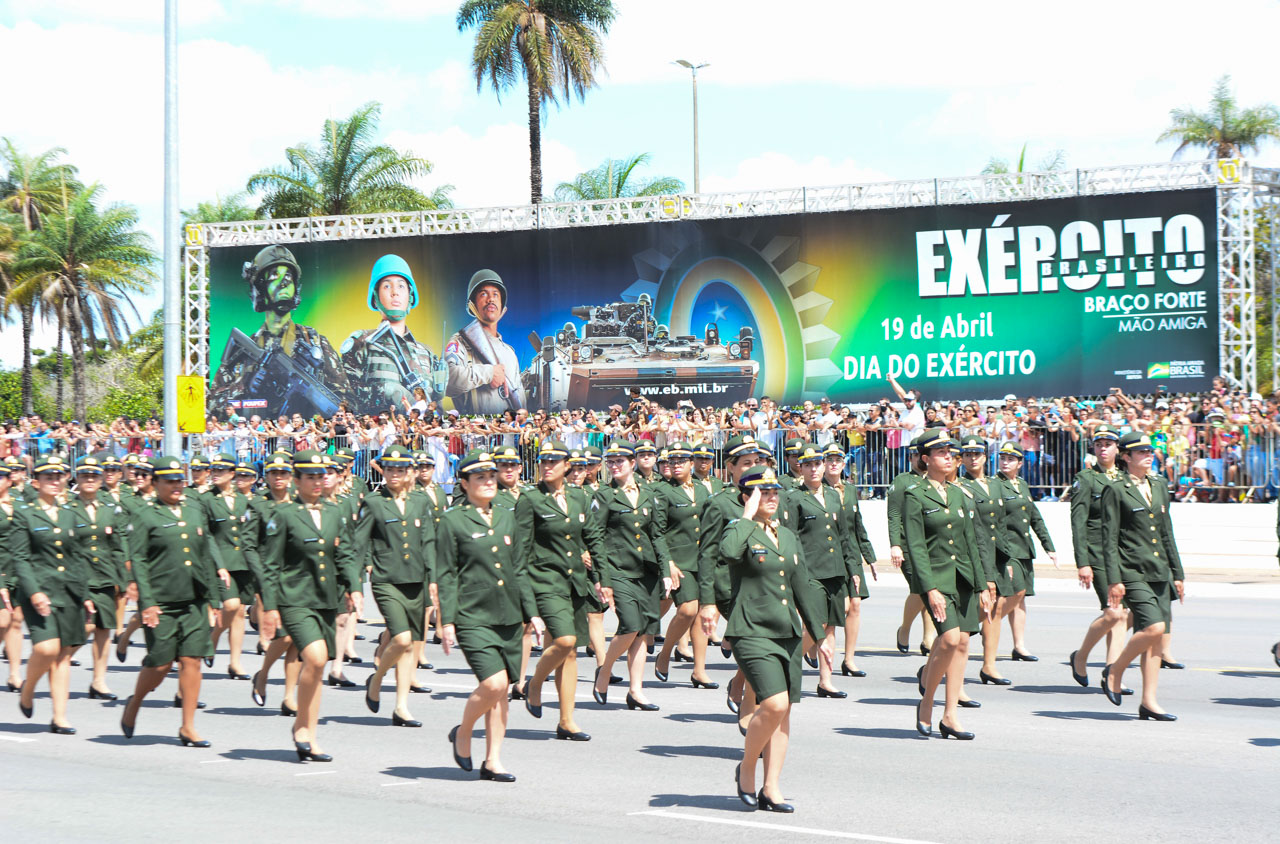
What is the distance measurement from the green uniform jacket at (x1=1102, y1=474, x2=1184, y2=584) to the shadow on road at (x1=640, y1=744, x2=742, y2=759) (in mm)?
3295

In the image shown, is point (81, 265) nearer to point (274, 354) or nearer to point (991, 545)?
point (274, 354)

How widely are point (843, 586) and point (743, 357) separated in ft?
74.8

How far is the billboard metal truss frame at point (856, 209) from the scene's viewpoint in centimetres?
3041

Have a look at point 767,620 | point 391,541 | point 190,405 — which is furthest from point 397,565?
point 190,405

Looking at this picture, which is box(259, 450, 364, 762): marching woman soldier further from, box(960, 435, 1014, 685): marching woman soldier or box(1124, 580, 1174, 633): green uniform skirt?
box(1124, 580, 1174, 633): green uniform skirt

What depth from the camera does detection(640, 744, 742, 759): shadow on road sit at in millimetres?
9648

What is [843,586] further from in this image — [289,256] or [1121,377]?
[289,256]

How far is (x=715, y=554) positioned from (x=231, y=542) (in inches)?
212

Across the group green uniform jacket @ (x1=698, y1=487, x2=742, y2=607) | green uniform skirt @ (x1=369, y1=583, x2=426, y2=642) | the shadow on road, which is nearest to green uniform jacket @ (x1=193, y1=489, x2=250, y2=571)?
green uniform skirt @ (x1=369, y1=583, x2=426, y2=642)

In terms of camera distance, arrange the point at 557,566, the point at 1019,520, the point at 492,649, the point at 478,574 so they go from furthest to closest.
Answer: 1. the point at 1019,520
2. the point at 557,566
3. the point at 478,574
4. the point at 492,649

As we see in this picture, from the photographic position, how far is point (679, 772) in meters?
9.09

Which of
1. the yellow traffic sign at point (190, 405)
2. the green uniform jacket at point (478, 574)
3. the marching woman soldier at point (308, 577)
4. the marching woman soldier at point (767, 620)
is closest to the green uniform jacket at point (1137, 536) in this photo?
the marching woman soldier at point (767, 620)

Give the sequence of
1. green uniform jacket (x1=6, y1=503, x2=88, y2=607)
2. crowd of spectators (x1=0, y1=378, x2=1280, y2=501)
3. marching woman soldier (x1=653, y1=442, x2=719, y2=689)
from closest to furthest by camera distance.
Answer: green uniform jacket (x1=6, y1=503, x2=88, y2=607), marching woman soldier (x1=653, y1=442, x2=719, y2=689), crowd of spectators (x1=0, y1=378, x2=1280, y2=501)

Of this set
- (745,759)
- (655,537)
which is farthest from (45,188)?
(745,759)
